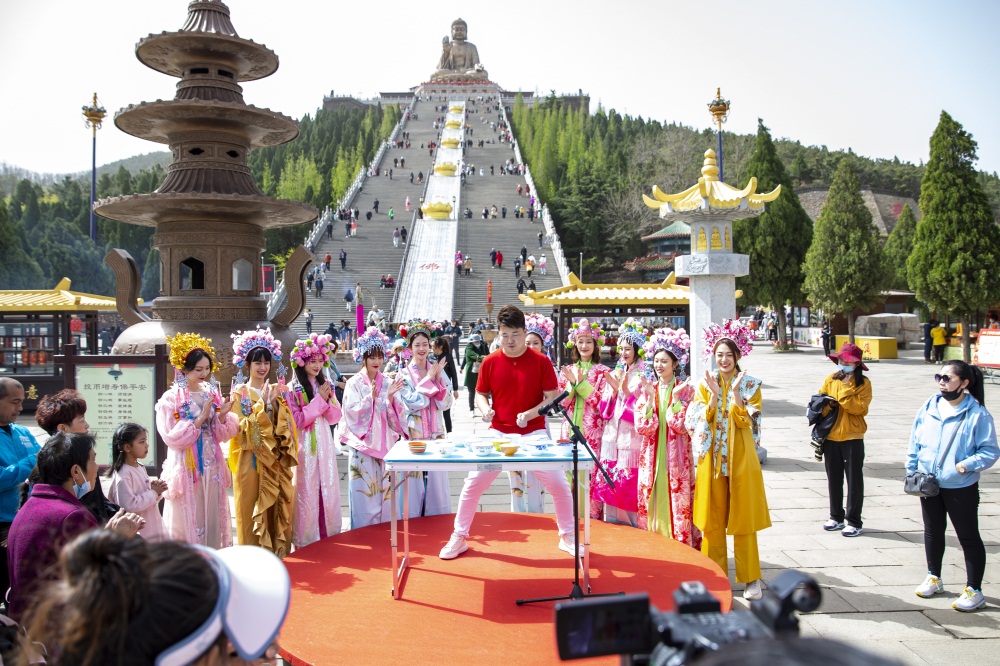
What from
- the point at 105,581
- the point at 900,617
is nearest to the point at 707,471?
the point at 900,617

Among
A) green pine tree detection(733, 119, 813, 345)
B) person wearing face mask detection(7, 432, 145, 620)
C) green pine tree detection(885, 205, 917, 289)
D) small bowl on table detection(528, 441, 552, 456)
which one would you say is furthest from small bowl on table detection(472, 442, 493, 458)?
green pine tree detection(885, 205, 917, 289)

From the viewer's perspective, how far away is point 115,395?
260 inches

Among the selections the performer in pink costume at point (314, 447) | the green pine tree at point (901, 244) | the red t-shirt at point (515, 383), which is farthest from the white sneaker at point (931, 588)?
the green pine tree at point (901, 244)

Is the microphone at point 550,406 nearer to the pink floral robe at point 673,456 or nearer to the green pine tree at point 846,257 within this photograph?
the pink floral robe at point 673,456

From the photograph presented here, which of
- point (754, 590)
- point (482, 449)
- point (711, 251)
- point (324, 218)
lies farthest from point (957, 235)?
point (324, 218)

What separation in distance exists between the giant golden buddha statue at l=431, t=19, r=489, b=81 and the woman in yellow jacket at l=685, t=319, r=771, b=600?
261 ft

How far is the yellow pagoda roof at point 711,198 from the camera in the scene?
10867mm

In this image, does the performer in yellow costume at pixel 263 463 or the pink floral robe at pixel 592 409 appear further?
the pink floral robe at pixel 592 409

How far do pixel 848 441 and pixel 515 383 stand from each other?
290cm

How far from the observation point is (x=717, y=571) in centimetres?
454

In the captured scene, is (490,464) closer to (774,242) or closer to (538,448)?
(538,448)

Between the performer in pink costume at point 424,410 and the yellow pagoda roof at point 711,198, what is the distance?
595 cm

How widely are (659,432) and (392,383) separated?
2141 mm

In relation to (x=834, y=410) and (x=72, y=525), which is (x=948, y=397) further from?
(x=72, y=525)
